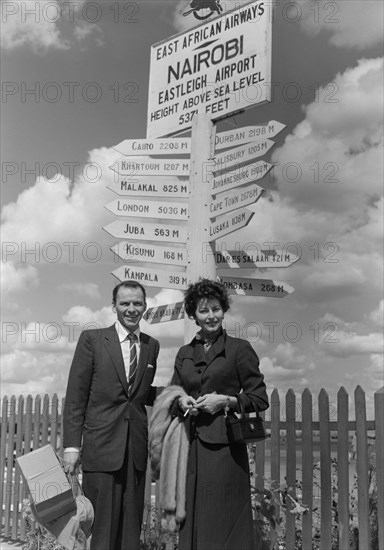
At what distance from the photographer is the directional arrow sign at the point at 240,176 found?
5.64 meters

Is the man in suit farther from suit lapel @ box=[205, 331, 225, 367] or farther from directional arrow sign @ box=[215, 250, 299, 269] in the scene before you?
directional arrow sign @ box=[215, 250, 299, 269]

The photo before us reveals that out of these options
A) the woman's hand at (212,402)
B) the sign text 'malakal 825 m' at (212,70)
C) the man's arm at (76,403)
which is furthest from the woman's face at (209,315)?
the sign text 'malakal 825 m' at (212,70)

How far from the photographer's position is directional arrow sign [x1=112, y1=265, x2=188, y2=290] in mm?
5867

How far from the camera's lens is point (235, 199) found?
5730 millimetres

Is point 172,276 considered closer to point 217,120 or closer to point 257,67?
point 217,120

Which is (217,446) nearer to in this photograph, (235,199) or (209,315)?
(209,315)

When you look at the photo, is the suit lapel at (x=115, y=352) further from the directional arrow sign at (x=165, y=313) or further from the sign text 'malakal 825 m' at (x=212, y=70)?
the sign text 'malakal 825 m' at (x=212, y=70)

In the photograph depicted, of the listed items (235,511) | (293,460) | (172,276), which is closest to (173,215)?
(172,276)

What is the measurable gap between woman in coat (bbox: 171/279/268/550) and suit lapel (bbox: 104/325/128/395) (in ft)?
1.72

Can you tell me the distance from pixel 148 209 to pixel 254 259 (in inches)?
47.4

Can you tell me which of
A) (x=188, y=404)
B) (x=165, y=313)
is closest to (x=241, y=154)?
(x=165, y=313)

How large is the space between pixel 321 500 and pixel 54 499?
2.61 metres

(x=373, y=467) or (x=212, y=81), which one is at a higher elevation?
(x=212, y=81)

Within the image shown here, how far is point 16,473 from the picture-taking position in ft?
26.6
